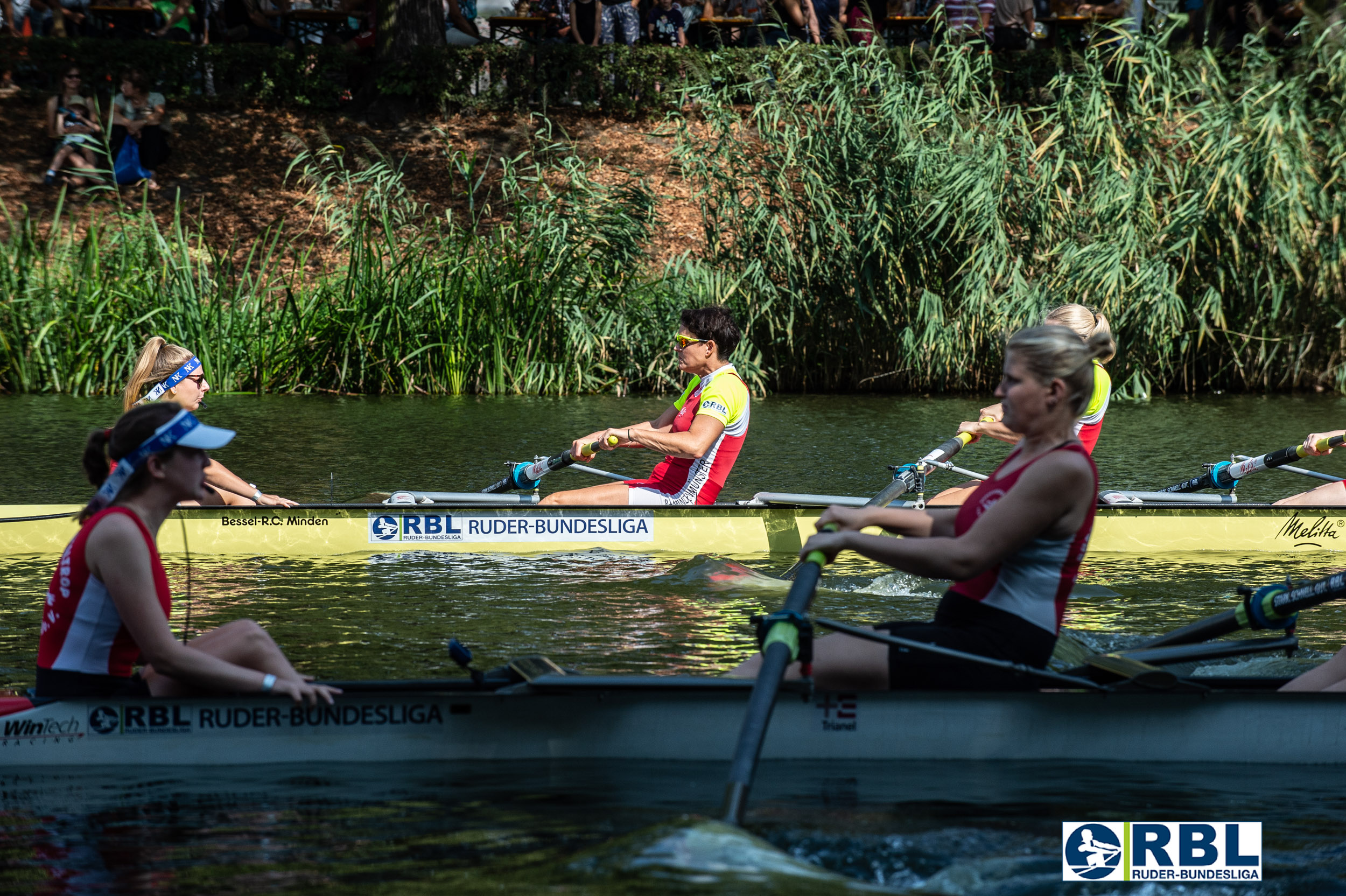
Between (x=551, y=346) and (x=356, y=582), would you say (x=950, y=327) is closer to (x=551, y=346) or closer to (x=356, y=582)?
(x=551, y=346)

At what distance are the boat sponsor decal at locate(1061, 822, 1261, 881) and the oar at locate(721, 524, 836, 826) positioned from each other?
0.90 meters

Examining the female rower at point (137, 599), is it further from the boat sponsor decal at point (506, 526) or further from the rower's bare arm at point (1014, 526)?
the boat sponsor decal at point (506, 526)

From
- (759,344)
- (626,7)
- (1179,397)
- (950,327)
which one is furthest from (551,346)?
(626,7)

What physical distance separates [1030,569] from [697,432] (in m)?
4.22

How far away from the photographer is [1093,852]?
409 cm

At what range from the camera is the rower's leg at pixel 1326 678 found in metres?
4.71

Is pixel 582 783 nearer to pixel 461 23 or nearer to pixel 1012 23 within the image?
pixel 1012 23

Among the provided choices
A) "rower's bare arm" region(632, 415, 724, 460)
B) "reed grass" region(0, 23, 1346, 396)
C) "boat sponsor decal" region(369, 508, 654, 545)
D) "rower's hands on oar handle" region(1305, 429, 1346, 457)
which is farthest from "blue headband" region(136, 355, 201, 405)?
"reed grass" region(0, 23, 1346, 396)

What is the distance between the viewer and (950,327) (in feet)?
52.1

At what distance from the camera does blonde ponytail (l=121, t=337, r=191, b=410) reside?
6.97 m

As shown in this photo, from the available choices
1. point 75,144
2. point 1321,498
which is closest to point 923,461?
point 1321,498

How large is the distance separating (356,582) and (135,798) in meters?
3.39

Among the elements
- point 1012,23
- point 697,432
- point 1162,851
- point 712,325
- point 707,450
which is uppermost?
point 1012,23

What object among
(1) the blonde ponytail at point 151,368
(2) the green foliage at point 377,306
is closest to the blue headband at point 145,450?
(1) the blonde ponytail at point 151,368
